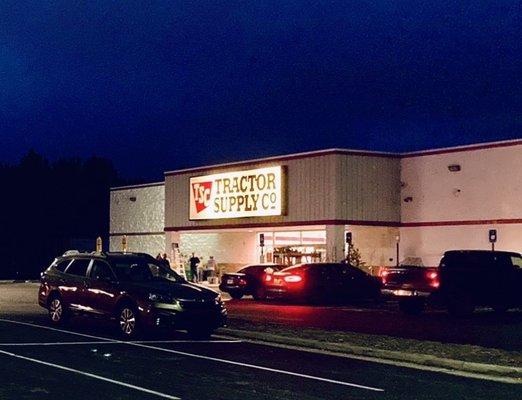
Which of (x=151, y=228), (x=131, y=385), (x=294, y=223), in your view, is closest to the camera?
(x=131, y=385)

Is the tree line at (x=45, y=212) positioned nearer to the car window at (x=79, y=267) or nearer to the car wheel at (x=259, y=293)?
the car wheel at (x=259, y=293)

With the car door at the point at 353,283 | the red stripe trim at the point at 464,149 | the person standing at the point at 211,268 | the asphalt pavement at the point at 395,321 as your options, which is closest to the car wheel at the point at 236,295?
the asphalt pavement at the point at 395,321

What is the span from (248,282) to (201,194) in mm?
13686

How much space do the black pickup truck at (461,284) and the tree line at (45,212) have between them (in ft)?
153

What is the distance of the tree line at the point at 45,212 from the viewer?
80.1 meters

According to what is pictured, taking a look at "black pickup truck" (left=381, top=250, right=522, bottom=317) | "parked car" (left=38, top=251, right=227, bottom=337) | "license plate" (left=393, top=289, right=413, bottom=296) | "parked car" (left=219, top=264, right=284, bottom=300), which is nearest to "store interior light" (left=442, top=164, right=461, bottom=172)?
"parked car" (left=219, top=264, right=284, bottom=300)

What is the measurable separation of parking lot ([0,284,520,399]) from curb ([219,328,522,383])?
64 centimetres

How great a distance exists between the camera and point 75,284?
22.2 metres

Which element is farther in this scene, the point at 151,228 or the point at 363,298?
the point at 151,228

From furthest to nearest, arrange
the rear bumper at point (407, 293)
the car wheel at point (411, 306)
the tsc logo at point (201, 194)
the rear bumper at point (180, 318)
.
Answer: the tsc logo at point (201, 194) < the car wheel at point (411, 306) < the rear bumper at point (407, 293) < the rear bumper at point (180, 318)

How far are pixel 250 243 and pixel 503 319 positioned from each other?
2509 cm

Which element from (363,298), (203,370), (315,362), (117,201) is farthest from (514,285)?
(117,201)

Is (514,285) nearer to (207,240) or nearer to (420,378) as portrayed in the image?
(420,378)

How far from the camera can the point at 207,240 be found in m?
53.9
